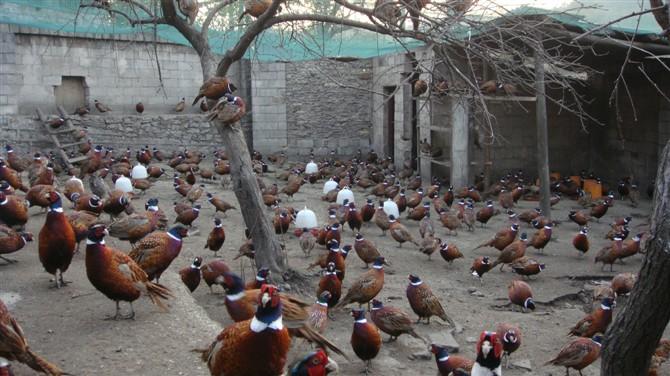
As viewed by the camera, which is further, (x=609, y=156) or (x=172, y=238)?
(x=609, y=156)

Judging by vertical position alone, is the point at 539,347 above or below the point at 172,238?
below

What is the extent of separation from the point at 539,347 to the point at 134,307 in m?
4.09

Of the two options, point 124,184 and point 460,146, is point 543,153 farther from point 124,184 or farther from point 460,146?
point 124,184

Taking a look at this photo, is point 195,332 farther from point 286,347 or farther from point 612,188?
point 612,188

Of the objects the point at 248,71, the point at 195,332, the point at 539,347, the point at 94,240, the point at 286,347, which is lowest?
the point at 539,347

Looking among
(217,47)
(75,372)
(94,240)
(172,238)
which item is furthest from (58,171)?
(75,372)

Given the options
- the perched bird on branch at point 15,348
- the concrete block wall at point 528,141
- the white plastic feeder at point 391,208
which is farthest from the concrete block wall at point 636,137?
the perched bird on branch at point 15,348

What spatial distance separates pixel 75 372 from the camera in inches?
173

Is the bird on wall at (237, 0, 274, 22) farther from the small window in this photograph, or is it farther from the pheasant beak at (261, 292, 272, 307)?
the small window

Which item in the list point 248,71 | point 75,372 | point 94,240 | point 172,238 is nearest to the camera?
point 75,372

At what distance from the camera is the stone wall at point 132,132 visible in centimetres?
1664

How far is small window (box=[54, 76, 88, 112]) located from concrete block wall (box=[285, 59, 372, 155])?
6302 millimetres

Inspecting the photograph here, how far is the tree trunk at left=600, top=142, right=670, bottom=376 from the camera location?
11.4ft

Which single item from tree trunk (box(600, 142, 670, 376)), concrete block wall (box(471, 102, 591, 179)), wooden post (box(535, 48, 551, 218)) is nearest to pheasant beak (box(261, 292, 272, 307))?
tree trunk (box(600, 142, 670, 376))
